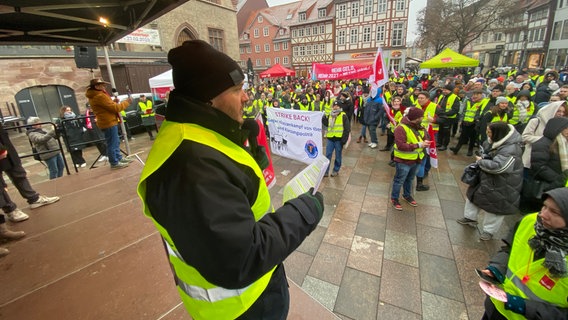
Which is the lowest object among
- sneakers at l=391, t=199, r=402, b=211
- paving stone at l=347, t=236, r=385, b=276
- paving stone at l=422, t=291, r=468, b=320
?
paving stone at l=422, t=291, r=468, b=320

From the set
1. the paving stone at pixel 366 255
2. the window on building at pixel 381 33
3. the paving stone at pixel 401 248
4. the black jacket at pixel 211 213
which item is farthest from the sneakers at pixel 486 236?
the window on building at pixel 381 33

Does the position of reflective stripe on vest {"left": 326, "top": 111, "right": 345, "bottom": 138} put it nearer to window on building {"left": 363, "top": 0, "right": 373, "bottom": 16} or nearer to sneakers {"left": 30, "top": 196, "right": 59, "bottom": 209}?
sneakers {"left": 30, "top": 196, "right": 59, "bottom": 209}

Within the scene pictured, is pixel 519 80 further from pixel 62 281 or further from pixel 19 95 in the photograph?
pixel 19 95

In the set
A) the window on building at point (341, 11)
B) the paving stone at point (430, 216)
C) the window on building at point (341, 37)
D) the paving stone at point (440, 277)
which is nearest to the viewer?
the paving stone at point (440, 277)

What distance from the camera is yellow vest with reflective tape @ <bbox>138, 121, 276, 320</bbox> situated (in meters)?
1.02

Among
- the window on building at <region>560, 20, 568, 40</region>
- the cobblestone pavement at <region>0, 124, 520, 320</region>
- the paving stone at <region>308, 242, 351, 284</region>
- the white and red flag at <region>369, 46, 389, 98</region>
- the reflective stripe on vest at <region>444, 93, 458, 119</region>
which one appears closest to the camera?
the cobblestone pavement at <region>0, 124, 520, 320</region>

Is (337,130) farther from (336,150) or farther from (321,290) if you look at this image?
(321,290)

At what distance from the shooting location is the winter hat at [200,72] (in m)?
1.11

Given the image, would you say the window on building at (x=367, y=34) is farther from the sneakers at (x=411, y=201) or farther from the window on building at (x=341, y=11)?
the sneakers at (x=411, y=201)

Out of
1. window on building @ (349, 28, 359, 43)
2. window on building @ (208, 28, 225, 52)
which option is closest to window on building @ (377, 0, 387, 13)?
window on building @ (349, 28, 359, 43)

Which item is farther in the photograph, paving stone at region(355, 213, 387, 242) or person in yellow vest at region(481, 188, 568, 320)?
paving stone at region(355, 213, 387, 242)

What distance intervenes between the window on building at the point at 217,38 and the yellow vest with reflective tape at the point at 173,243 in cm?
2678

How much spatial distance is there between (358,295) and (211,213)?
2677 millimetres

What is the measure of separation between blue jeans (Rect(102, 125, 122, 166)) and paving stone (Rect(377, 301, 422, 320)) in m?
5.71
